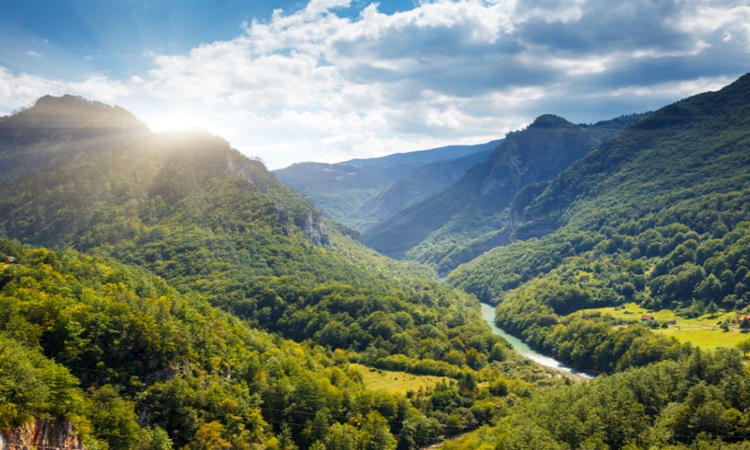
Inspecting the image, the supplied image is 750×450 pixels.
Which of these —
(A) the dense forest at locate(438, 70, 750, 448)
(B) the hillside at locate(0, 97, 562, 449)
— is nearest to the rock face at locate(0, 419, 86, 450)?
(B) the hillside at locate(0, 97, 562, 449)

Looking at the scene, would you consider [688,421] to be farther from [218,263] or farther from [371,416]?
[218,263]

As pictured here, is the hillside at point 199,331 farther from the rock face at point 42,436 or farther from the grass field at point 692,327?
the grass field at point 692,327

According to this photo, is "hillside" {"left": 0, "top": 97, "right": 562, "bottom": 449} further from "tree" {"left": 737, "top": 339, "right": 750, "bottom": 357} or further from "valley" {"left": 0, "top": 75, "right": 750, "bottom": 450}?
"tree" {"left": 737, "top": 339, "right": 750, "bottom": 357}

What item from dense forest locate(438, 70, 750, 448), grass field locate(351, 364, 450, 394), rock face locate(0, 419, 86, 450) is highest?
rock face locate(0, 419, 86, 450)

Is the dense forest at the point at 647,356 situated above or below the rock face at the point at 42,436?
below

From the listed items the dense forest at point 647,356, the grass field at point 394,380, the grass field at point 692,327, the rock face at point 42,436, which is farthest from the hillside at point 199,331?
the grass field at point 692,327

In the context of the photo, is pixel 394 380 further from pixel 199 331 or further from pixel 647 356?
pixel 647 356

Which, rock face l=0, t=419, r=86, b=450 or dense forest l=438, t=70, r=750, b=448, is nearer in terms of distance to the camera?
rock face l=0, t=419, r=86, b=450

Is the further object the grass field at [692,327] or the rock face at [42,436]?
the grass field at [692,327]
